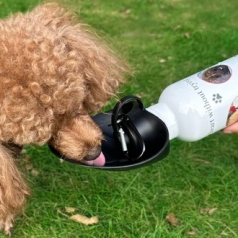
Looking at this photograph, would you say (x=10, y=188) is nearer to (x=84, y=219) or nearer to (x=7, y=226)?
(x=7, y=226)

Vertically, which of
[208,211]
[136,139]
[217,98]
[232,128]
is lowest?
[208,211]

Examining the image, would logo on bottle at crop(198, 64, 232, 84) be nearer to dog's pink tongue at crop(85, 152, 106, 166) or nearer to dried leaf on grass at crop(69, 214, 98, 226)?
dog's pink tongue at crop(85, 152, 106, 166)

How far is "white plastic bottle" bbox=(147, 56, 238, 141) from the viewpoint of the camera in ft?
7.61

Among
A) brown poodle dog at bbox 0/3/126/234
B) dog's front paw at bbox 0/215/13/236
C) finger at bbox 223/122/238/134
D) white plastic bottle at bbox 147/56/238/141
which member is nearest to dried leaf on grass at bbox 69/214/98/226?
dog's front paw at bbox 0/215/13/236

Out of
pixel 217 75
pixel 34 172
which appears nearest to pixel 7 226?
pixel 34 172

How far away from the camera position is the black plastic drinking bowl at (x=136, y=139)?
232 cm

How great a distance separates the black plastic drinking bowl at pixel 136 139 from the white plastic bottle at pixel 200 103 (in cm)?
4

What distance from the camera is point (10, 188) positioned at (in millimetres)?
2113

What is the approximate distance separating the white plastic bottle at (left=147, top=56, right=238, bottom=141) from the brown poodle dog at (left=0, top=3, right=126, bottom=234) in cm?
28

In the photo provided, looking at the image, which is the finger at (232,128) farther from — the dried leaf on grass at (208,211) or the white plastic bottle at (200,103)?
the dried leaf on grass at (208,211)

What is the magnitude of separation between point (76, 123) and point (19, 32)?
1.27 ft

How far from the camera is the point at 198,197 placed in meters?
2.73

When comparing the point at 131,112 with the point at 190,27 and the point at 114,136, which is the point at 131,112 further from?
the point at 190,27

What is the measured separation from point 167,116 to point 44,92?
614mm
